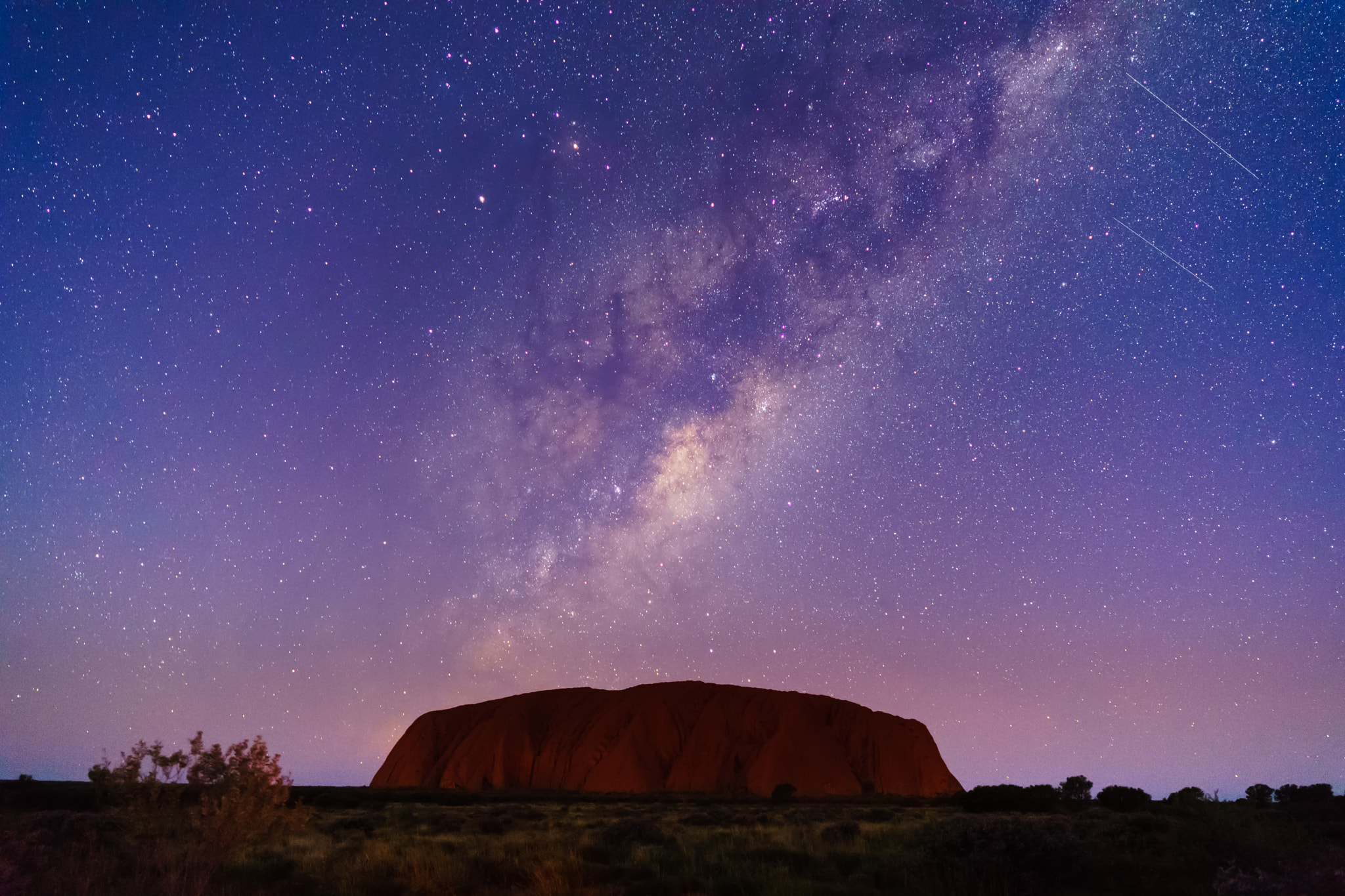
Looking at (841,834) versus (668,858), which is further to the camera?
(841,834)

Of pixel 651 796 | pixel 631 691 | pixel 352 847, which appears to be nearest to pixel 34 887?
pixel 352 847

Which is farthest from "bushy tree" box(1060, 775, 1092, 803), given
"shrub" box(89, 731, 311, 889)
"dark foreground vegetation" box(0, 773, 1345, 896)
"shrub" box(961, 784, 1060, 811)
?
"shrub" box(89, 731, 311, 889)

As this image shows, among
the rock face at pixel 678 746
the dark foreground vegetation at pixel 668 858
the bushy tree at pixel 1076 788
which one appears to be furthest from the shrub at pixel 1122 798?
the rock face at pixel 678 746

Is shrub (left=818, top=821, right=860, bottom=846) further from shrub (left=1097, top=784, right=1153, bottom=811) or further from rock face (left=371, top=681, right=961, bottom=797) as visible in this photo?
rock face (left=371, top=681, right=961, bottom=797)

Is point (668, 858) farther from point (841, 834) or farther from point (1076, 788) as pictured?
point (1076, 788)

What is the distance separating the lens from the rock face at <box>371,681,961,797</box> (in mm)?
65250

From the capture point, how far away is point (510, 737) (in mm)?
74812

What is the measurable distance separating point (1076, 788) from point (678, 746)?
1548 inches

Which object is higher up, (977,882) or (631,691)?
(631,691)

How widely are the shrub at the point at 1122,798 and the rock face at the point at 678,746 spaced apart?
97.3 feet

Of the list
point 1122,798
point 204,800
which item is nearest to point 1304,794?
point 1122,798

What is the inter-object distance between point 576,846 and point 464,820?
1258 cm

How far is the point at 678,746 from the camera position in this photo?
70.1m

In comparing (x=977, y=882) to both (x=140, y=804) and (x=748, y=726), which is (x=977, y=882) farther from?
(x=748, y=726)
